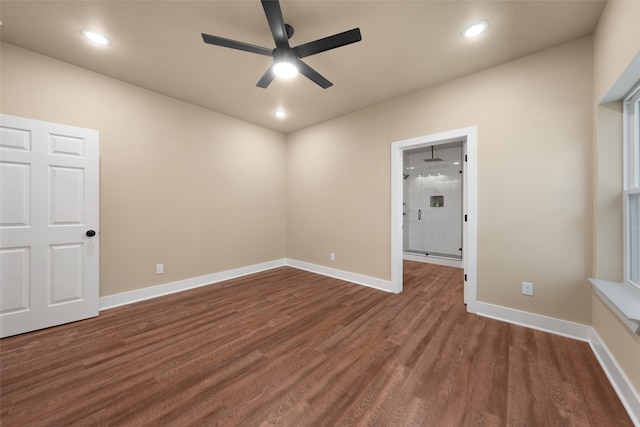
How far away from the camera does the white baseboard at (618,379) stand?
4.43 ft

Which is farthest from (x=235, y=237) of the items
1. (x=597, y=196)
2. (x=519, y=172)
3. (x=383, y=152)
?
(x=597, y=196)

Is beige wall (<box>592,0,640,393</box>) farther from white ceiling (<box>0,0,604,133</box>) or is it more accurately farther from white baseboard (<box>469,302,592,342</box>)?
white ceiling (<box>0,0,604,133</box>)

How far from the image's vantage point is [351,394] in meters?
1.53

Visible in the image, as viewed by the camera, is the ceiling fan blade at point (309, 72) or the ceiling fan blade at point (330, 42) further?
the ceiling fan blade at point (309, 72)

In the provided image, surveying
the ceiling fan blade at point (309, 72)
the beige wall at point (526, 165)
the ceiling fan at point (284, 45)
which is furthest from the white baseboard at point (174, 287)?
the ceiling fan blade at point (309, 72)

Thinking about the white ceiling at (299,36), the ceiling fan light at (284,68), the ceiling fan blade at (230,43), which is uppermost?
the white ceiling at (299,36)

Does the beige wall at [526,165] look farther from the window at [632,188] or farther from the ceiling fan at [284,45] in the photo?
the ceiling fan at [284,45]

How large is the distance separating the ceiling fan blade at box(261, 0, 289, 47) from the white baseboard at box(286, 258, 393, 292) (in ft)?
10.1

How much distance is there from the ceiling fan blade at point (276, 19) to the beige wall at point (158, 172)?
2.30 meters

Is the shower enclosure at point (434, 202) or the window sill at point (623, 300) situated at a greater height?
the shower enclosure at point (434, 202)

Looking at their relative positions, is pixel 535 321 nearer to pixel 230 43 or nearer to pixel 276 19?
pixel 276 19

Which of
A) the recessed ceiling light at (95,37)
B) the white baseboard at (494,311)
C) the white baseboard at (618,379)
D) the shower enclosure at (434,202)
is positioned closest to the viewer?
the white baseboard at (618,379)

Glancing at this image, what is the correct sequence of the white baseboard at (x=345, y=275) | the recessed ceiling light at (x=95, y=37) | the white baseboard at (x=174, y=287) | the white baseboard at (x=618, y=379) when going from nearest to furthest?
the white baseboard at (x=618, y=379)
the recessed ceiling light at (x=95, y=37)
the white baseboard at (x=174, y=287)
the white baseboard at (x=345, y=275)

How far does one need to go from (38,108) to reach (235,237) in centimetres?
264
